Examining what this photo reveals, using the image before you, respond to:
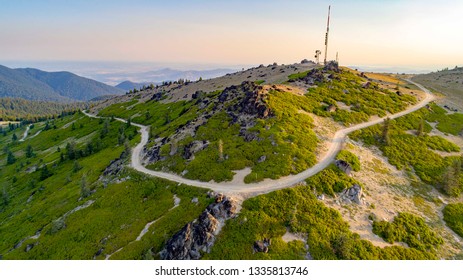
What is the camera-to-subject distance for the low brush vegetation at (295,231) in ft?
154

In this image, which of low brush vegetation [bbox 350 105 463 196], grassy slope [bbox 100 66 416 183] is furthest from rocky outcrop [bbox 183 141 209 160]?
low brush vegetation [bbox 350 105 463 196]

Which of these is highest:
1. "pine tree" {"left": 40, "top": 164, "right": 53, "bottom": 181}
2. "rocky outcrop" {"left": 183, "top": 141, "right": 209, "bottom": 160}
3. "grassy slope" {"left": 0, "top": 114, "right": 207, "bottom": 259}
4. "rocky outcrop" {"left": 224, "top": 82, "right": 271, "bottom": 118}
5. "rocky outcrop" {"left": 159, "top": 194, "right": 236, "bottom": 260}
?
"rocky outcrop" {"left": 224, "top": 82, "right": 271, "bottom": 118}

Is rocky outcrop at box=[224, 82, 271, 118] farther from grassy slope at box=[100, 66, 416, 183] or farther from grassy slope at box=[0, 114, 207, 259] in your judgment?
grassy slope at box=[0, 114, 207, 259]

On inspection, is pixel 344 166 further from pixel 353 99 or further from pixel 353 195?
pixel 353 99

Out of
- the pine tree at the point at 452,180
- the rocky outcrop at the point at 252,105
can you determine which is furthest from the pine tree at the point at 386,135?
the rocky outcrop at the point at 252,105

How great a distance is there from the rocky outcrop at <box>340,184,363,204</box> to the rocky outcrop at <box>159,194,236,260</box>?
2581 centimetres

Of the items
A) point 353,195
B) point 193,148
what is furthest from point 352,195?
point 193,148

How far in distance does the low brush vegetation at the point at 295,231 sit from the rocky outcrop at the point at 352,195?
6746mm

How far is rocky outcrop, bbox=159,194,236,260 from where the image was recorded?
48969mm

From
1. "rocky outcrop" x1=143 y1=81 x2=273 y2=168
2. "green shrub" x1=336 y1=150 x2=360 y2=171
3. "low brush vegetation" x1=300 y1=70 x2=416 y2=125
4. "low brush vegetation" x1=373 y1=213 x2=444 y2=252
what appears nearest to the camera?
"low brush vegetation" x1=373 y1=213 x2=444 y2=252

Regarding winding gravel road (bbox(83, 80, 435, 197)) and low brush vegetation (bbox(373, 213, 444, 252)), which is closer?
low brush vegetation (bbox(373, 213, 444, 252))

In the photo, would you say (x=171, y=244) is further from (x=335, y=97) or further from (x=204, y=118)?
(x=335, y=97)

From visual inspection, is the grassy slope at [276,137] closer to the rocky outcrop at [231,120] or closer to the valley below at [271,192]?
the valley below at [271,192]

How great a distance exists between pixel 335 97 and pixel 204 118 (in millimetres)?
61601
